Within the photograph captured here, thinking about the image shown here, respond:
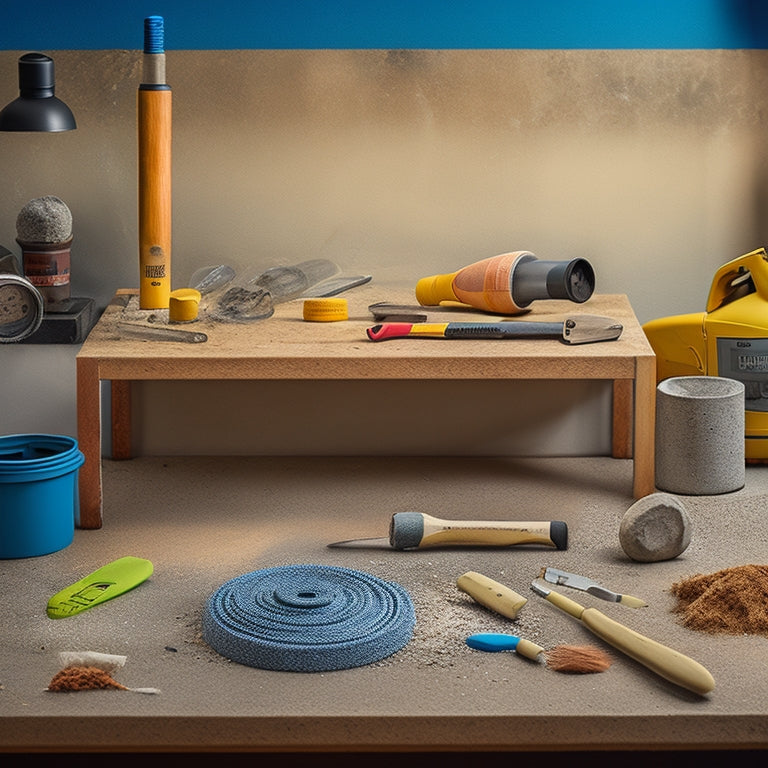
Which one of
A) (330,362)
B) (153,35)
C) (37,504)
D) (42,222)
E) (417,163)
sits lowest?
(37,504)

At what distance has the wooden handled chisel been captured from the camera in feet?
6.58

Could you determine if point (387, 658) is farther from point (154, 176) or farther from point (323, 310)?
point (154, 176)

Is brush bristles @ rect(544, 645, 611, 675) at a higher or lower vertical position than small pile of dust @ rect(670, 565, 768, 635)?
lower

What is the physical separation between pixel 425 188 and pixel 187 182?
17.9 inches

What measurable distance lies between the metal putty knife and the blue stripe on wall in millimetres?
→ 948

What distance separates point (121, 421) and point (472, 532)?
860mm

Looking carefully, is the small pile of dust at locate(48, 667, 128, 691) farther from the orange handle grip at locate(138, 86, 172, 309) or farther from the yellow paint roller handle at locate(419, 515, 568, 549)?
the orange handle grip at locate(138, 86, 172, 309)

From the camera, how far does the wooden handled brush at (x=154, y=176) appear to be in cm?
204

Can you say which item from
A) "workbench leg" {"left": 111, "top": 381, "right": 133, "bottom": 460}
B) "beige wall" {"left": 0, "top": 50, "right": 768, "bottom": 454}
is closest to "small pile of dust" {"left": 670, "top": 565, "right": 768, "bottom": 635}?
"beige wall" {"left": 0, "top": 50, "right": 768, "bottom": 454}

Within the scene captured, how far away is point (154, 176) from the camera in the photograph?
2.09 metres

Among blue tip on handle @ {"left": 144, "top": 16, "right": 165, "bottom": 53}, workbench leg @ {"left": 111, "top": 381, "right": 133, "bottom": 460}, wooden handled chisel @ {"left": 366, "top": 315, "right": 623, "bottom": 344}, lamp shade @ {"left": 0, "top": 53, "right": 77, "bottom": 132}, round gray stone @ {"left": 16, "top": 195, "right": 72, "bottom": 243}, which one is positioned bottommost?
workbench leg @ {"left": 111, "top": 381, "right": 133, "bottom": 460}

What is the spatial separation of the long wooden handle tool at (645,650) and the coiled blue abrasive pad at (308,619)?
0.21 meters

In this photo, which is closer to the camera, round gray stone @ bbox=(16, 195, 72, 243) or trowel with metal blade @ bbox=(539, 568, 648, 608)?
trowel with metal blade @ bbox=(539, 568, 648, 608)

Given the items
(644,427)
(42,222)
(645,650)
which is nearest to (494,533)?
(644,427)
